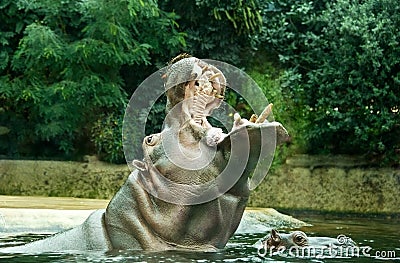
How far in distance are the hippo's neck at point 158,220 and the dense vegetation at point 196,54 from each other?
7787mm

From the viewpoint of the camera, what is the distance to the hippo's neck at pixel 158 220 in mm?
5246

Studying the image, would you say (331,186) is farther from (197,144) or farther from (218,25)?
(197,144)

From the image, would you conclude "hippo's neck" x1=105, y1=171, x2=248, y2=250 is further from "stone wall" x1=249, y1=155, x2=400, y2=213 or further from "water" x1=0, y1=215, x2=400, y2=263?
"stone wall" x1=249, y1=155, x2=400, y2=213

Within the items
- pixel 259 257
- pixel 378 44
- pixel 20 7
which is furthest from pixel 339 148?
pixel 259 257

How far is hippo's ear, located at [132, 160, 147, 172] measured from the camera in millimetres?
5328

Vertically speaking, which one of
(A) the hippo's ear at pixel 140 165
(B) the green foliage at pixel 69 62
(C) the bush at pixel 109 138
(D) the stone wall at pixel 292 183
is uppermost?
(B) the green foliage at pixel 69 62

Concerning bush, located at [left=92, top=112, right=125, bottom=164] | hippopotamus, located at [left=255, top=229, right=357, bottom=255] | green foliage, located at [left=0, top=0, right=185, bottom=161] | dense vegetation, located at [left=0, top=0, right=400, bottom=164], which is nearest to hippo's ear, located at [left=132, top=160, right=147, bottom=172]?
hippopotamus, located at [left=255, top=229, right=357, bottom=255]

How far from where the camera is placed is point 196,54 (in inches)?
566

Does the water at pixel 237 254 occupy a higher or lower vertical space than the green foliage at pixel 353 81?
lower

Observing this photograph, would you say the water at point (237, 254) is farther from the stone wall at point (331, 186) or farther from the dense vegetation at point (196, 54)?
the dense vegetation at point (196, 54)

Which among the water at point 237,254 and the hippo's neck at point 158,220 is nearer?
the water at point 237,254

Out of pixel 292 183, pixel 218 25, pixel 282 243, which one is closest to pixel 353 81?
pixel 292 183

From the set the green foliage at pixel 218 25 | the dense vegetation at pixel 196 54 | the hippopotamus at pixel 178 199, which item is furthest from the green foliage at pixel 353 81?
the hippopotamus at pixel 178 199

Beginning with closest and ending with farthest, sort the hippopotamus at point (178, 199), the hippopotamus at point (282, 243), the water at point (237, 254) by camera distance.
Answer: the water at point (237, 254)
the hippopotamus at point (178, 199)
the hippopotamus at point (282, 243)
